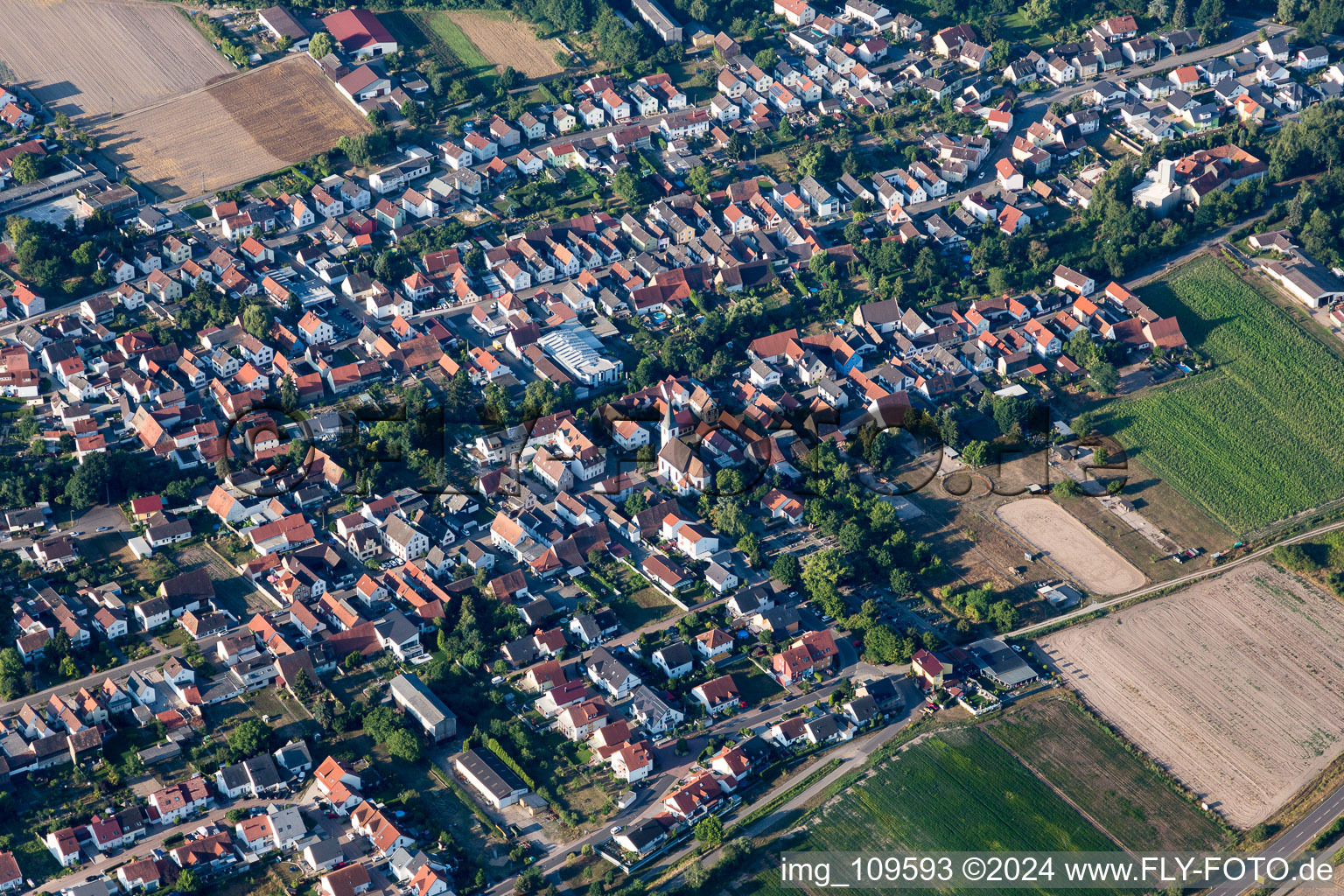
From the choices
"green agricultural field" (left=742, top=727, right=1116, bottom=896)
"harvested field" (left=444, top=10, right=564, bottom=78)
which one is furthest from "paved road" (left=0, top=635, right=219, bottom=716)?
"harvested field" (left=444, top=10, right=564, bottom=78)

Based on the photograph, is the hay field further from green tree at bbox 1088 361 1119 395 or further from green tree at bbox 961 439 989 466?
green tree at bbox 1088 361 1119 395

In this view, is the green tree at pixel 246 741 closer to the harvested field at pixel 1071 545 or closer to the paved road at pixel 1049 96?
the harvested field at pixel 1071 545

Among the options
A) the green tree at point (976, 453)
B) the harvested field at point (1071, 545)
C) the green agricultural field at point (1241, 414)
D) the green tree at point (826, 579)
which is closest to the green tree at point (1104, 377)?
the green agricultural field at point (1241, 414)

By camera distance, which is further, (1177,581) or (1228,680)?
(1177,581)

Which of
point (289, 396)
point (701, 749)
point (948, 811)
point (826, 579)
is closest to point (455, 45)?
point (289, 396)

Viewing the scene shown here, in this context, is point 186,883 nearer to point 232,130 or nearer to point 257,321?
point 257,321

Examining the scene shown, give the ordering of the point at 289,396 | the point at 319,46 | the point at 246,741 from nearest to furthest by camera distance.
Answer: the point at 246,741
the point at 289,396
the point at 319,46

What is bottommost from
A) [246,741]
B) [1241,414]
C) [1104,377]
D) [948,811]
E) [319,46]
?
[246,741]
